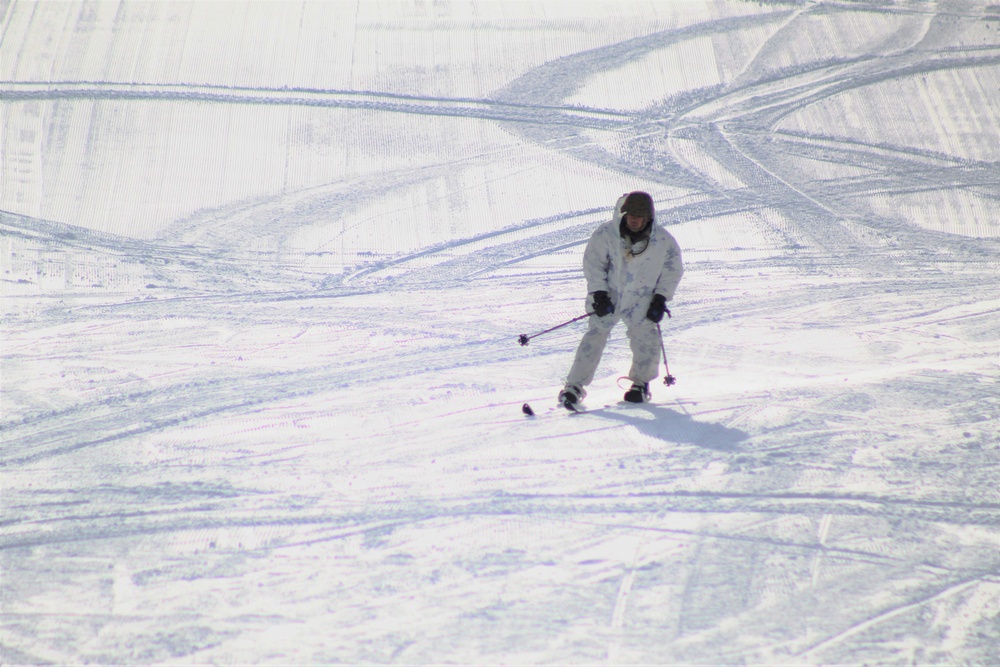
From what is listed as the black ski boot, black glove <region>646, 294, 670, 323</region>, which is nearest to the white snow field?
the black ski boot

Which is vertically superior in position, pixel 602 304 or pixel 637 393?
pixel 602 304

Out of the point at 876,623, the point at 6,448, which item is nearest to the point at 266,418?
the point at 6,448

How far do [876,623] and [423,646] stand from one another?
5.21 feet

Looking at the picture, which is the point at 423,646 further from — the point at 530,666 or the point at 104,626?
the point at 104,626

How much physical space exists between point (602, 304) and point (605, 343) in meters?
0.34

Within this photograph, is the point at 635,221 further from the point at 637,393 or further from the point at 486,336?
the point at 486,336

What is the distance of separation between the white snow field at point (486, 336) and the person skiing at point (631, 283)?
25 cm

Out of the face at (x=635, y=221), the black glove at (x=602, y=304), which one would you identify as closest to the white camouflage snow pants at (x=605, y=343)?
the black glove at (x=602, y=304)

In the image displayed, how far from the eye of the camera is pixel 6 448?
418cm

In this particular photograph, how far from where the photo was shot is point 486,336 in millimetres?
5543

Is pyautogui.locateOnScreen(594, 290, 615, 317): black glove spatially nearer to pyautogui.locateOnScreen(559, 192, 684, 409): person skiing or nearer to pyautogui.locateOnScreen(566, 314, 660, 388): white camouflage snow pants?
pyautogui.locateOnScreen(559, 192, 684, 409): person skiing

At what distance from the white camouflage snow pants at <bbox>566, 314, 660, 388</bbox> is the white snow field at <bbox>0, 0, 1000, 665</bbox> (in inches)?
8.3

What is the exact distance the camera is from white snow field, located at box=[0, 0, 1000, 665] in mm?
3055

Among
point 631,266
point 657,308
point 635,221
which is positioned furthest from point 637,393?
point 635,221
